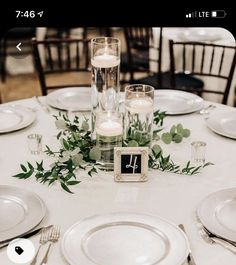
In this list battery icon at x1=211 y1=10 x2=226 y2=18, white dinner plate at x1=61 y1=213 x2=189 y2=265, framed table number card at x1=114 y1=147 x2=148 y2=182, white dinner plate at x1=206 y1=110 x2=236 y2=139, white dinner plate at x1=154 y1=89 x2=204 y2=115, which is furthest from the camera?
white dinner plate at x1=154 y1=89 x2=204 y2=115

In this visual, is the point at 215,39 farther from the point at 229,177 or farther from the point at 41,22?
the point at 41,22

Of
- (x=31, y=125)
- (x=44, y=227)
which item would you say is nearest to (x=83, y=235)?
(x=44, y=227)

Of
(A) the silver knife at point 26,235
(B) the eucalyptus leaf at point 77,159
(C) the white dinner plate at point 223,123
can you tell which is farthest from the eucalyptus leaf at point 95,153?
(C) the white dinner plate at point 223,123

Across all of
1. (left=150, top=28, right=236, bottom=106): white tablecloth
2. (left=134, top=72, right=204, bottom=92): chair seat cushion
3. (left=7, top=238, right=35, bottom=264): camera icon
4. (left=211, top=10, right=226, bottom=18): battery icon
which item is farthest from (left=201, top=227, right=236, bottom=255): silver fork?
(left=150, top=28, right=236, bottom=106): white tablecloth

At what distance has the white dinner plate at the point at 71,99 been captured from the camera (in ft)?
6.46

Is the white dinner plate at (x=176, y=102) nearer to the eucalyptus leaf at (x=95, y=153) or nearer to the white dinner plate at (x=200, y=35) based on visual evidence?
the eucalyptus leaf at (x=95, y=153)

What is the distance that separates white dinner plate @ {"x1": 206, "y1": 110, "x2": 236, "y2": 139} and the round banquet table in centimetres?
3

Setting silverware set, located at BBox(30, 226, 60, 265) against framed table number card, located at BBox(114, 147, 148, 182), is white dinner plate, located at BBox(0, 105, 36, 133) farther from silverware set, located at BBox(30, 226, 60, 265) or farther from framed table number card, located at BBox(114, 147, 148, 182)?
silverware set, located at BBox(30, 226, 60, 265)

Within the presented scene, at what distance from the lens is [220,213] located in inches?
49.3

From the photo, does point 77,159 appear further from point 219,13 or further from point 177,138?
point 219,13

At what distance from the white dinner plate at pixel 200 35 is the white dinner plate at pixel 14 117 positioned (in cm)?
168

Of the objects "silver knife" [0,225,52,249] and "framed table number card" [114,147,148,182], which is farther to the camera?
"framed table number card" [114,147,148,182]

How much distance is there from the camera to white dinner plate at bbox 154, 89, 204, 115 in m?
1.94

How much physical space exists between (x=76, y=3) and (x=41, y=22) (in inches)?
2.8
